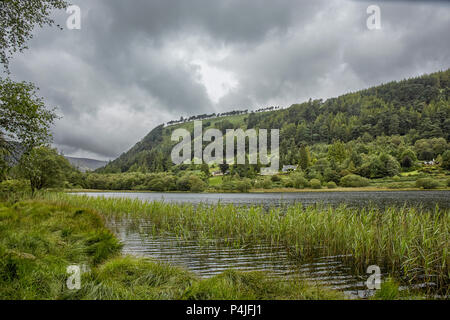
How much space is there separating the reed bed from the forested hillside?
4046 inches

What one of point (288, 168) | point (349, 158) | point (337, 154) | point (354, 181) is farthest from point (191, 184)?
point (337, 154)

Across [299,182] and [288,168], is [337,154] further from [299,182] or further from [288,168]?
[299,182]

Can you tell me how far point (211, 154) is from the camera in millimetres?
164875

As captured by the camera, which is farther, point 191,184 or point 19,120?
point 191,184

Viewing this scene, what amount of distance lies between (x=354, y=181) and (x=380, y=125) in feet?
261

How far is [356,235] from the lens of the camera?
8789mm

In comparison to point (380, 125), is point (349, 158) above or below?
below

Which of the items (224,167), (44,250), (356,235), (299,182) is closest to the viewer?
(44,250)

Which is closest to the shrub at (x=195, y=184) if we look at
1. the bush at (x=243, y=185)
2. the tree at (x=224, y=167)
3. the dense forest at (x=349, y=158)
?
the dense forest at (x=349, y=158)

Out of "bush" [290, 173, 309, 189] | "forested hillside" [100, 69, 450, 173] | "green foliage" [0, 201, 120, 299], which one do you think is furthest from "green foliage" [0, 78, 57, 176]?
"forested hillside" [100, 69, 450, 173]

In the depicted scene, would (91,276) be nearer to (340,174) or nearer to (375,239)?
(375,239)
